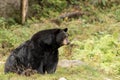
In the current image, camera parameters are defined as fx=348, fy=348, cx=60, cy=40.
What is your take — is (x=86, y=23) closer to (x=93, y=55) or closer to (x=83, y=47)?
(x=83, y=47)

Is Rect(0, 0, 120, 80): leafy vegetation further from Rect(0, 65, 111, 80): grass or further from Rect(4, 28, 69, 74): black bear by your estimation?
Rect(4, 28, 69, 74): black bear

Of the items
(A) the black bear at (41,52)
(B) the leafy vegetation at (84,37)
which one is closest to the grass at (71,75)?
(B) the leafy vegetation at (84,37)

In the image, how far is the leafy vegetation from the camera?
9.17 meters

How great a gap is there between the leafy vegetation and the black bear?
0.24m

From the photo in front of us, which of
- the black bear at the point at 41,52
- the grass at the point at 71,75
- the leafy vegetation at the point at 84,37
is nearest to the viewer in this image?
the black bear at the point at 41,52

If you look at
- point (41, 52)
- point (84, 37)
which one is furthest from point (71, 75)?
point (84, 37)

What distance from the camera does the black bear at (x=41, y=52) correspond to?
8.00 meters

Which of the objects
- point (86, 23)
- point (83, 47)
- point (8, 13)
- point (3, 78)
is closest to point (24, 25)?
point (8, 13)

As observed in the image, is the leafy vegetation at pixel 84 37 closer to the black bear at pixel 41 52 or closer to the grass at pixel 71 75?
the grass at pixel 71 75

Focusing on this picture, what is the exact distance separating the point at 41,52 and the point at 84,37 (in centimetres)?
753

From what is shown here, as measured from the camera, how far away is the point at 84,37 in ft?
50.4

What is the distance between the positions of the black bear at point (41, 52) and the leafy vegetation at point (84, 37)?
0.80 feet

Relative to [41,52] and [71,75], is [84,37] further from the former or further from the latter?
[41,52]

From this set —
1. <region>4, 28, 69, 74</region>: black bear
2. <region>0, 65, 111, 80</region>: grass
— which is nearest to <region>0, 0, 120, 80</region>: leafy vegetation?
<region>0, 65, 111, 80</region>: grass
